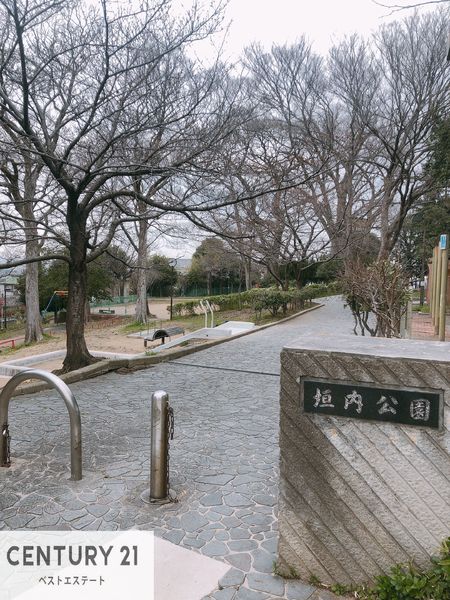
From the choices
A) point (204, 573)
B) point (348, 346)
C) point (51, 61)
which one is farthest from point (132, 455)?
point (51, 61)

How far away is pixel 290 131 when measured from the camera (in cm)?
1784

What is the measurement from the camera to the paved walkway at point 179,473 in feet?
9.50

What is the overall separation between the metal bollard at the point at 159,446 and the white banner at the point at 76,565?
1.37 ft

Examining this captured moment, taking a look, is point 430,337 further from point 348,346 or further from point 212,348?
point 348,346

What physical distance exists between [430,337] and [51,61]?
411 inches

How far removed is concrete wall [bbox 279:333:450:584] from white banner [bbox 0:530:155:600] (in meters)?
0.87

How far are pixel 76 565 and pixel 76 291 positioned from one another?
656 cm

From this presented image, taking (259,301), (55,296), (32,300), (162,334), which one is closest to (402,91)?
(259,301)

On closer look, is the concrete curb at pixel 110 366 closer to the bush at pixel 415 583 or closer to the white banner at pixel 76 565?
the white banner at pixel 76 565

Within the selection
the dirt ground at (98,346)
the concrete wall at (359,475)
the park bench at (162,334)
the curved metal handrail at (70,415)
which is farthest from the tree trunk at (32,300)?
the concrete wall at (359,475)

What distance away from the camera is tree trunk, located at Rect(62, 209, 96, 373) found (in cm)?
859

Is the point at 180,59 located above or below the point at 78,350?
above

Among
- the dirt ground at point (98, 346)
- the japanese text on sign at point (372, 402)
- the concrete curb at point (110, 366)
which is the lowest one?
the dirt ground at point (98, 346)

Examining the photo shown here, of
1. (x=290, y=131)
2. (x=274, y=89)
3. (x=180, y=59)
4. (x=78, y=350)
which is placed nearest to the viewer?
(x=180, y=59)
